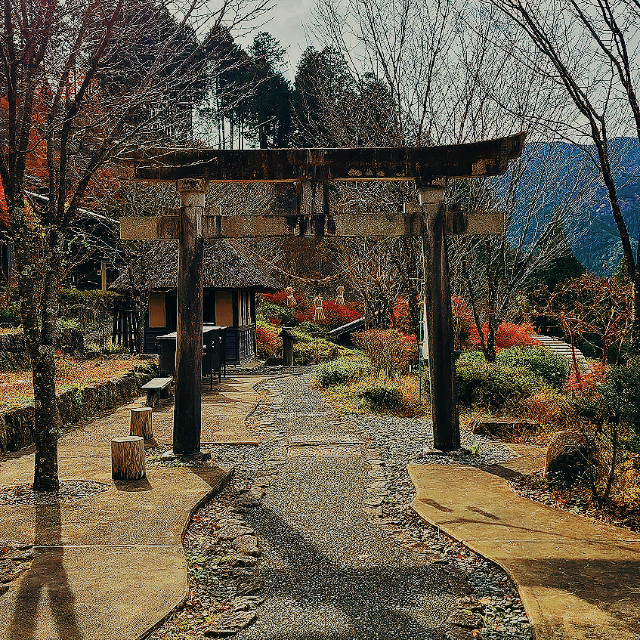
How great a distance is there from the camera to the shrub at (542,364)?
1518 cm

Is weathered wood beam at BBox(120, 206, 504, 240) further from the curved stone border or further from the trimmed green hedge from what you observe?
the trimmed green hedge

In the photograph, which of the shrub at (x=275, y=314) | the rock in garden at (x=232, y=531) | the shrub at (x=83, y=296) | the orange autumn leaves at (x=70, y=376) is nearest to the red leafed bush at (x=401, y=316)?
the orange autumn leaves at (x=70, y=376)

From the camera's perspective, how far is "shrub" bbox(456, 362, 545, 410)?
40.0 feet

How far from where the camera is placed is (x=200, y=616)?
435 cm

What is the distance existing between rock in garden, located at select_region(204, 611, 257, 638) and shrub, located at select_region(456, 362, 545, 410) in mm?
8451

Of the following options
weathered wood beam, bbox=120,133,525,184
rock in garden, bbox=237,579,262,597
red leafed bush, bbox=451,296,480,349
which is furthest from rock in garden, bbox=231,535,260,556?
red leafed bush, bbox=451,296,480,349

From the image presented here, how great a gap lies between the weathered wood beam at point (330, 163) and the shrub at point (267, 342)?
1763 cm

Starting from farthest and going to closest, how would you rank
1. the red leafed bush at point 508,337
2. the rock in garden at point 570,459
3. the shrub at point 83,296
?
the shrub at point 83,296
the red leafed bush at point 508,337
the rock in garden at point 570,459

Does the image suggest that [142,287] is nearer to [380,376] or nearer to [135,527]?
[380,376]

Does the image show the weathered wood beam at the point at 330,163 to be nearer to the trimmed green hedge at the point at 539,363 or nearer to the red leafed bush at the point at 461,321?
the trimmed green hedge at the point at 539,363

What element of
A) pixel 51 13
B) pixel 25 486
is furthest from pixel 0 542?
pixel 51 13

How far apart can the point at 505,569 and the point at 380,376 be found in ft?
33.8

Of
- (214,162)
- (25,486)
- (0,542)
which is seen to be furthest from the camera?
(214,162)

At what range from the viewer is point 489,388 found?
12.2 m
